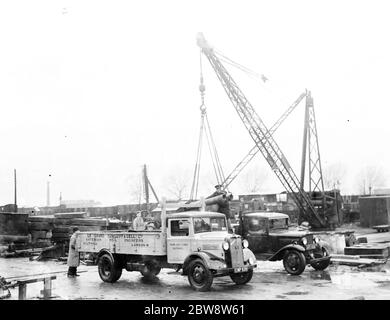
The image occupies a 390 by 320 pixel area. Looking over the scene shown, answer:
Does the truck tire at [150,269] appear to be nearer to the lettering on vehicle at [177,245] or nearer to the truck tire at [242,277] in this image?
the lettering on vehicle at [177,245]

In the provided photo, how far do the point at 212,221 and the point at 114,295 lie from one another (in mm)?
2961

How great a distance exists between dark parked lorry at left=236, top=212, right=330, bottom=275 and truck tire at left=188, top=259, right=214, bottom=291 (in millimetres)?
3539

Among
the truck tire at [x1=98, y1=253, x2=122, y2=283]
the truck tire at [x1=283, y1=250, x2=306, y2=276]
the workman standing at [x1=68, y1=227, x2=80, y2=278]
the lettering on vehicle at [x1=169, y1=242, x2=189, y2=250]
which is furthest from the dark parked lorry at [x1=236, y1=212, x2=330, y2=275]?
the workman standing at [x1=68, y1=227, x2=80, y2=278]

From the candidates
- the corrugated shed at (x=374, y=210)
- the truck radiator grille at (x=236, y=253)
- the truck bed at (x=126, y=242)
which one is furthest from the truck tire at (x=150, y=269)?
the corrugated shed at (x=374, y=210)

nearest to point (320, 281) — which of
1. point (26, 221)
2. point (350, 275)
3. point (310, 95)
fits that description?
point (350, 275)

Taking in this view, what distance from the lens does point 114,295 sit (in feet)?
31.8

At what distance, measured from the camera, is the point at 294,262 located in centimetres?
1227

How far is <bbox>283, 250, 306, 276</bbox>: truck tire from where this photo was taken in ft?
39.5

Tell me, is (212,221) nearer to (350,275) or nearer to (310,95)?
(350,275)

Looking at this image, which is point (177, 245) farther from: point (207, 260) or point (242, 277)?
point (242, 277)

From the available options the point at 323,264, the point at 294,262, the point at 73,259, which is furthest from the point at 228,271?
the point at 73,259

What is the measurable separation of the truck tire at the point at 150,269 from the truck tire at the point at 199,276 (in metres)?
1.57

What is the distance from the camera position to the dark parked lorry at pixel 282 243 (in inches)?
484
